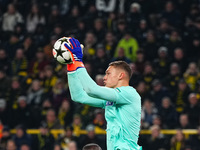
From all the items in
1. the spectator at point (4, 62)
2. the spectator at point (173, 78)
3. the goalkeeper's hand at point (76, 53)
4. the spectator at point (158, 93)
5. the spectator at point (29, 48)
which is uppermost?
the goalkeeper's hand at point (76, 53)

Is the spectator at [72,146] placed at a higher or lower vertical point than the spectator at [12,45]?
lower

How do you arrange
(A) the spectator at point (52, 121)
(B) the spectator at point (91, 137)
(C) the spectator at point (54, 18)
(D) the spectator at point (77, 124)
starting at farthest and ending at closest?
(C) the spectator at point (54, 18)
(A) the spectator at point (52, 121)
(D) the spectator at point (77, 124)
(B) the spectator at point (91, 137)

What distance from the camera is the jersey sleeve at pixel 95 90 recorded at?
210 inches

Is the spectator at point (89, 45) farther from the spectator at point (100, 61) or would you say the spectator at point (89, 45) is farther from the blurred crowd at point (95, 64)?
the spectator at point (100, 61)

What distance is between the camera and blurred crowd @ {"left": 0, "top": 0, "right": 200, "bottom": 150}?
488 inches

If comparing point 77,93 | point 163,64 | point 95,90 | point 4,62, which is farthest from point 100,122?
point 95,90

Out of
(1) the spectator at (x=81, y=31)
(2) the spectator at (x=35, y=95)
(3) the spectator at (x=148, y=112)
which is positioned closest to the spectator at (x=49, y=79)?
(2) the spectator at (x=35, y=95)

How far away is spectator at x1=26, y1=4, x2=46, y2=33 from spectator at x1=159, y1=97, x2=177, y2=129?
20.4 ft

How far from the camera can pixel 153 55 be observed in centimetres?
1420

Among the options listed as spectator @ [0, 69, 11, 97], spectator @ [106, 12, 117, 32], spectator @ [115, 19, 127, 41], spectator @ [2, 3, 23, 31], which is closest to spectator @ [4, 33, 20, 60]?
spectator @ [2, 3, 23, 31]

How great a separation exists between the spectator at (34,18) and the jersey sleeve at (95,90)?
11.7m

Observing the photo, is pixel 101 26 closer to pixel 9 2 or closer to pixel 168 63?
pixel 168 63

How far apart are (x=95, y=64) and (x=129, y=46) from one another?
115cm

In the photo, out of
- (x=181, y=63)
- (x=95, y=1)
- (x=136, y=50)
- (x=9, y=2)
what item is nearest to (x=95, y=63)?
(x=136, y=50)
